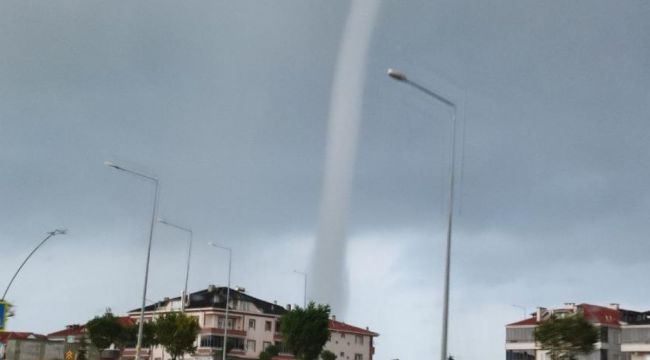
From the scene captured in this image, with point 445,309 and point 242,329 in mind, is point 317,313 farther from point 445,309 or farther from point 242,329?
point 445,309

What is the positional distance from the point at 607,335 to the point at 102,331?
76.7m

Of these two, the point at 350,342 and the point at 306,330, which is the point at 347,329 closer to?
the point at 350,342

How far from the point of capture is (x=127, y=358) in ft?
500

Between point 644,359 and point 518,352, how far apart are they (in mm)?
21502

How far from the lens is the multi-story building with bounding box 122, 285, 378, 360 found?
138500 millimetres

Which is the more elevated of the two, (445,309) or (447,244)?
(447,244)

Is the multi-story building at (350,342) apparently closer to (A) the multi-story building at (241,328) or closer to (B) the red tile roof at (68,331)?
(A) the multi-story building at (241,328)

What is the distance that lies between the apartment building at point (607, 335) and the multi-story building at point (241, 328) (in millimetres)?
35665

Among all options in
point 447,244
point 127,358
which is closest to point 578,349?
point 447,244

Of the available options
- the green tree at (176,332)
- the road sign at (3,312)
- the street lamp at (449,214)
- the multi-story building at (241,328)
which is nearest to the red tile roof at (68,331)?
the multi-story building at (241,328)

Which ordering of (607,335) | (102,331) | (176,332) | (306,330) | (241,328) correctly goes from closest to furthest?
(176,332), (306,330), (607,335), (102,331), (241,328)

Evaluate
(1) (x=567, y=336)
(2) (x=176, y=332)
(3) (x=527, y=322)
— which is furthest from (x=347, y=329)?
(1) (x=567, y=336)

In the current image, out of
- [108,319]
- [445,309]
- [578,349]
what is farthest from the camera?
[108,319]

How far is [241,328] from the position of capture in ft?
469
